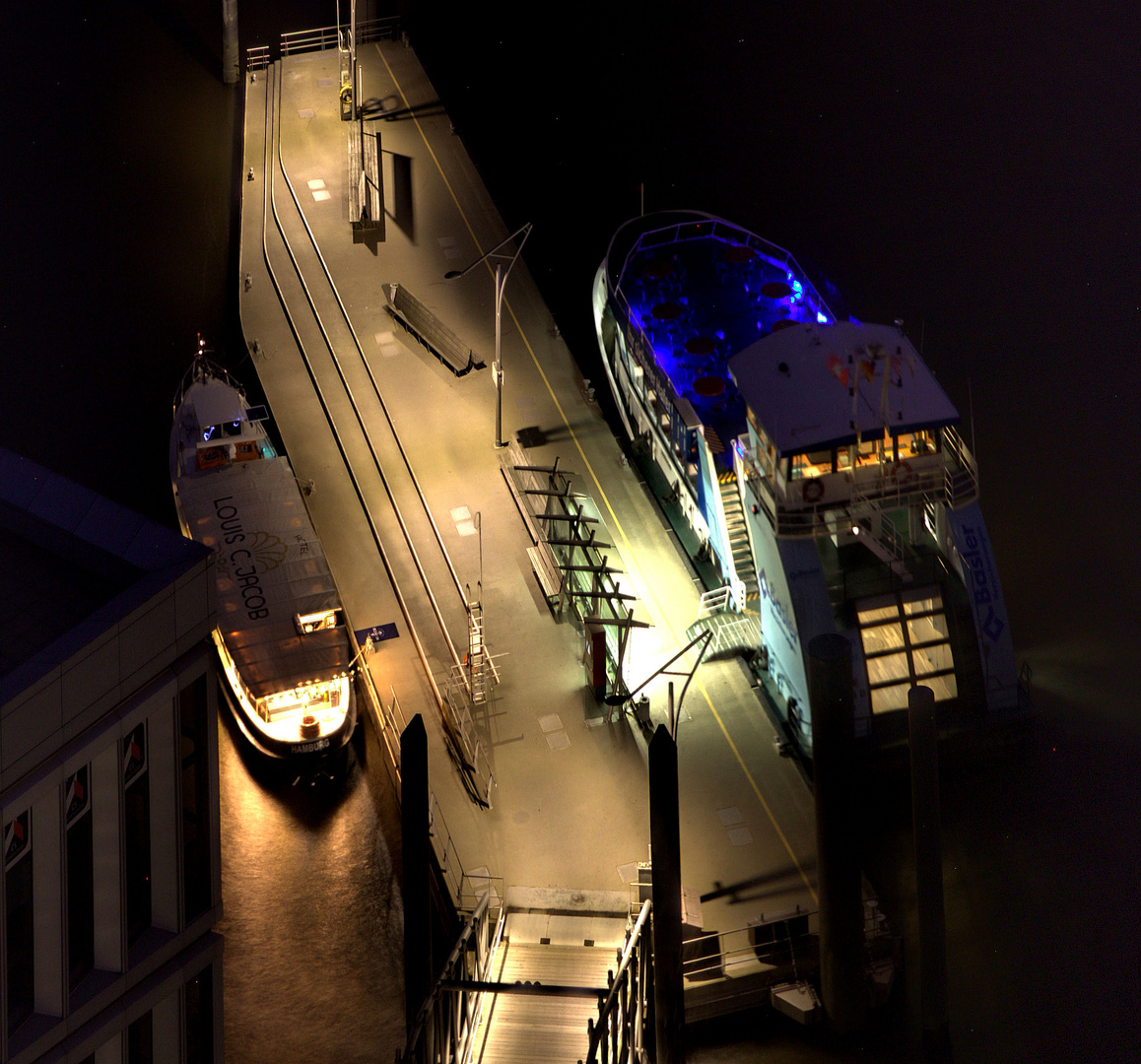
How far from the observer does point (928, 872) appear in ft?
118

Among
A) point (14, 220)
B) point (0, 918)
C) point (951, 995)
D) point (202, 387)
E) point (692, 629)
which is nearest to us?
point (0, 918)

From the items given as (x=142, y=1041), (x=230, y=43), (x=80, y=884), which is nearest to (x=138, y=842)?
(x=80, y=884)

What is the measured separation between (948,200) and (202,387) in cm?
2800

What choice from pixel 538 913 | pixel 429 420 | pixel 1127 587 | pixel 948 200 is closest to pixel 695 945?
pixel 538 913

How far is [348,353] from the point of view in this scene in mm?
62156

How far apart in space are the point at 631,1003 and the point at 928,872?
7.82m

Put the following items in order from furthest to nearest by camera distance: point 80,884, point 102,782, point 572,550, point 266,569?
point 572,550, point 266,569, point 80,884, point 102,782

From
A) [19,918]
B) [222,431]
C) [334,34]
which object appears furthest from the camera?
[334,34]

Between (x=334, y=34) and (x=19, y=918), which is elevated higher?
(x=334, y=34)

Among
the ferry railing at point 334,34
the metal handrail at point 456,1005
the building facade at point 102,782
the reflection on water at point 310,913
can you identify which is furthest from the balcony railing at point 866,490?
the ferry railing at point 334,34

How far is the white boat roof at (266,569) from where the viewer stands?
47.7m

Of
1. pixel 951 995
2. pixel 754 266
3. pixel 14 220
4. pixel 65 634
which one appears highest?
pixel 14 220

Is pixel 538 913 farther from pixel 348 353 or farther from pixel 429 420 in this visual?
pixel 348 353

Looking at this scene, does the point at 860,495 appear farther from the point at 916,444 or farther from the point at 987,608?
the point at 987,608
